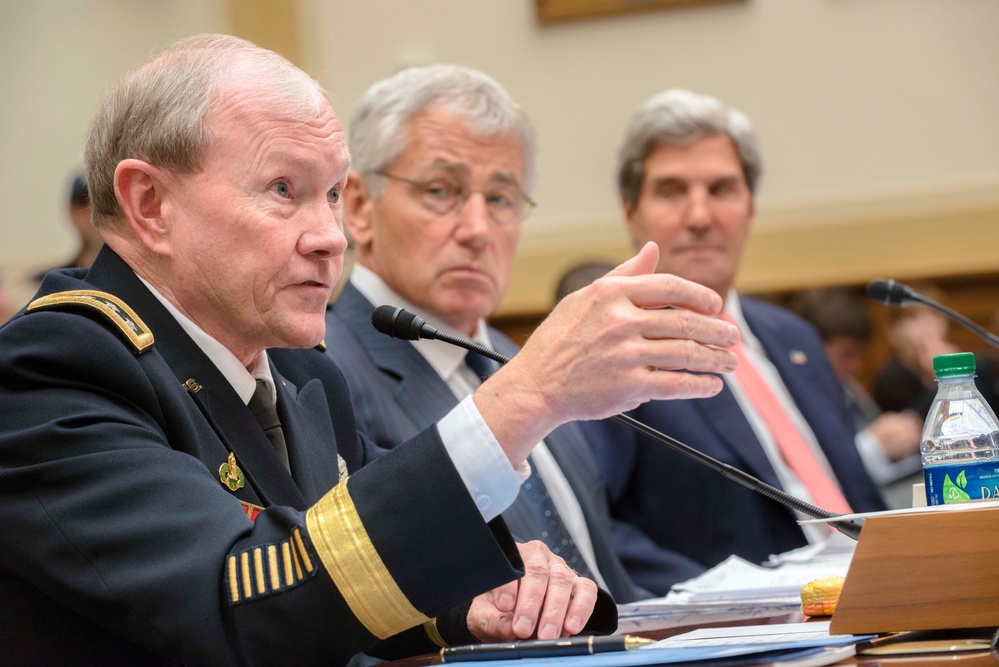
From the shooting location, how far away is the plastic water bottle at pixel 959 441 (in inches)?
54.1

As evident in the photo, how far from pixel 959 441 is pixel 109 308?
1.02 meters

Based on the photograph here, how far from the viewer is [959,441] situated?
148cm

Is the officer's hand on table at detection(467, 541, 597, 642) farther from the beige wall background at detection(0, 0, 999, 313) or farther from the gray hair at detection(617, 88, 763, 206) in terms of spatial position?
the beige wall background at detection(0, 0, 999, 313)

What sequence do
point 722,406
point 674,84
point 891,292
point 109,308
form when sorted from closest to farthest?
1. point 109,308
2. point 891,292
3. point 722,406
4. point 674,84

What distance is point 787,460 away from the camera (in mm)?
2922

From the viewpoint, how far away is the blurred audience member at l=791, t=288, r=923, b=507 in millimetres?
4375

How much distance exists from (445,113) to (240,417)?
3.89ft

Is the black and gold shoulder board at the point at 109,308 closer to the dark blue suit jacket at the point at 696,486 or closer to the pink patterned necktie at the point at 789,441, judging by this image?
the dark blue suit jacket at the point at 696,486

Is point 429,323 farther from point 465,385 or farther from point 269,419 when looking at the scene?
point 269,419

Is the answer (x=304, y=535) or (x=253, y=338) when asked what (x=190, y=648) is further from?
(x=253, y=338)

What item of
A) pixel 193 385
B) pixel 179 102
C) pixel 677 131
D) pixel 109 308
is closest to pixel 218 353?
pixel 193 385

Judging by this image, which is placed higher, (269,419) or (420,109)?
(420,109)

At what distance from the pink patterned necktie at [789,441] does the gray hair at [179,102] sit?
1.62 m

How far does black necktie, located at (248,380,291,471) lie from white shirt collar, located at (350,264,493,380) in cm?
80
